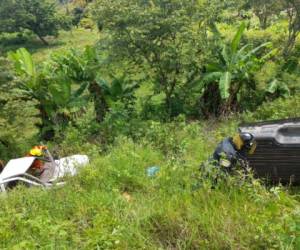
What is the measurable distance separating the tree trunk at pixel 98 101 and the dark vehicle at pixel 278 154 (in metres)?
4.75

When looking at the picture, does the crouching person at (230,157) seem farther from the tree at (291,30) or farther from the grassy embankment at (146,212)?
the tree at (291,30)

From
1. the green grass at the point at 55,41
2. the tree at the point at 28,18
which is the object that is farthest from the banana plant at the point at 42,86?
the tree at the point at 28,18

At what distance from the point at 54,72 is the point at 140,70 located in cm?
186

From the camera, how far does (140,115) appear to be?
8445 millimetres

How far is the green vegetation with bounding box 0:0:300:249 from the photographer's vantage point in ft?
11.6

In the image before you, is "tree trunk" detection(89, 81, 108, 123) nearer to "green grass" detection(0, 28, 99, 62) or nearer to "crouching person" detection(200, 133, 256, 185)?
"crouching person" detection(200, 133, 256, 185)

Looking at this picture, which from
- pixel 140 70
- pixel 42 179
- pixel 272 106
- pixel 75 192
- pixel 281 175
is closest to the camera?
pixel 281 175

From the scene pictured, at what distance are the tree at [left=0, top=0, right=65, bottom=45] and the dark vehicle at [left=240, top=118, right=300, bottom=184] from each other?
98.8ft

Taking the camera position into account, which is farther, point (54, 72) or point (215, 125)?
point (54, 72)

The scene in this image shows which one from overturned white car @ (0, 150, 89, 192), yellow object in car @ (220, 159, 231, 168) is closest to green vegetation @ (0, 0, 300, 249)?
yellow object in car @ (220, 159, 231, 168)

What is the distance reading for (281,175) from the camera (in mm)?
3982

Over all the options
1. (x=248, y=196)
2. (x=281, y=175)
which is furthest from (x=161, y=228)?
(x=281, y=175)

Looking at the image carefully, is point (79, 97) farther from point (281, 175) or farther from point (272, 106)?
point (281, 175)

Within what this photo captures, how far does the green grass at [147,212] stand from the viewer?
3.02 m
